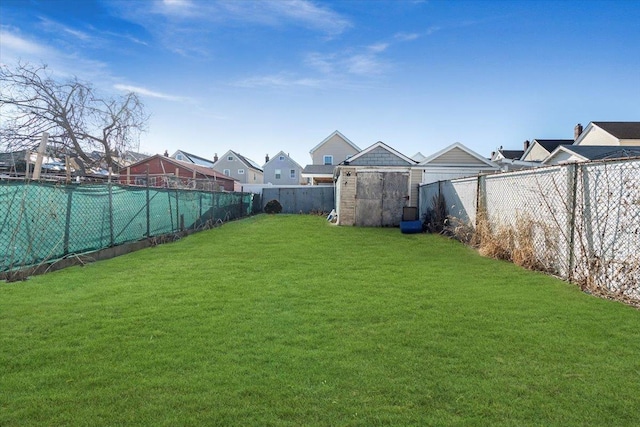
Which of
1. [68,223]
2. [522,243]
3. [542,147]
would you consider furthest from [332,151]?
[68,223]

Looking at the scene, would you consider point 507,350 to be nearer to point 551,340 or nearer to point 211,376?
point 551,340

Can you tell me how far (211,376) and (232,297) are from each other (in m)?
2.02

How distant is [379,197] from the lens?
15.1 meters

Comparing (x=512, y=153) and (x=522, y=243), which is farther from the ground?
(x=512, y=153)

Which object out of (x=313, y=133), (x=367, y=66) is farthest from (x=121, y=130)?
(x=367, y=66)

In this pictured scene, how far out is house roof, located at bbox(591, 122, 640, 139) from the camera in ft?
→ 80.5

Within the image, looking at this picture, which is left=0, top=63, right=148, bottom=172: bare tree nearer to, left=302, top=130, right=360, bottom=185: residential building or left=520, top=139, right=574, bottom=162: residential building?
left=302, top=130, right=360, bottom=185: residential building

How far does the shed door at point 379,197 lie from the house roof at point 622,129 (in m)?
20.5

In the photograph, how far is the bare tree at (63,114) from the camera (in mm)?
18859

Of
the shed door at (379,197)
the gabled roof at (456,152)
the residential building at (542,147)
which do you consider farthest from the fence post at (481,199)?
the residential building at (542,147)

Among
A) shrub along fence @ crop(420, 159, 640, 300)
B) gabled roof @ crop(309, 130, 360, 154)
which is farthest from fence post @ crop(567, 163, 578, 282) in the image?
gabled roof @ crop(309, 130, 360, 154)

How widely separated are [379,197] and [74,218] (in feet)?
36.4

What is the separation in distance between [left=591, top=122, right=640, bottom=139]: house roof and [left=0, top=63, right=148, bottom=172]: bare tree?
33669mm

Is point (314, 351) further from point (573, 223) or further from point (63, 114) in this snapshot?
point (63, 114)
